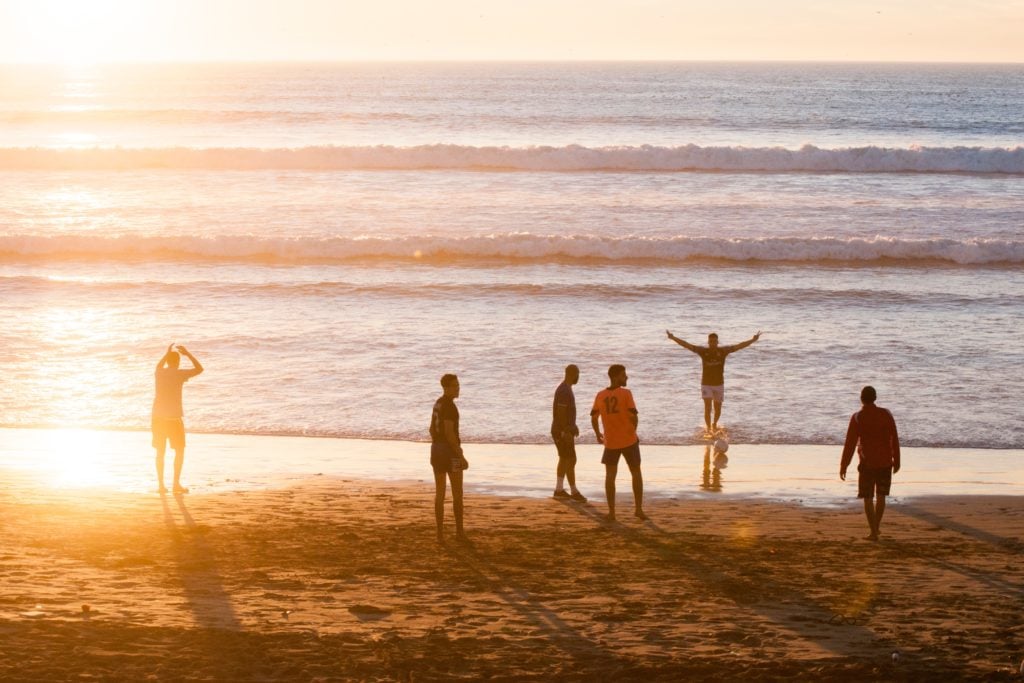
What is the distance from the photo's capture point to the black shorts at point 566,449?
40.1 ft

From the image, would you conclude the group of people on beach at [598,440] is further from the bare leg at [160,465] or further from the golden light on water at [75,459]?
the golden light on water at [75,459]

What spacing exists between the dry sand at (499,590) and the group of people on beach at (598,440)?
0.33 m

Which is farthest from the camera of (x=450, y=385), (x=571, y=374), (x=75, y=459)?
(x=75, y=459)

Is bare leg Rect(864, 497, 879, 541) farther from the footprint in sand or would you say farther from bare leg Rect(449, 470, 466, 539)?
the footprint in sand

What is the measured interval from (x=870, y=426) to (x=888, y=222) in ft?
83.3

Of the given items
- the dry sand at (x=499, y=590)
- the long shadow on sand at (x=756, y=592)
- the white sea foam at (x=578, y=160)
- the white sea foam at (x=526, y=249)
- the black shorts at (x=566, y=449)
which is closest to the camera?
the dry sand at (x=499, y=590)

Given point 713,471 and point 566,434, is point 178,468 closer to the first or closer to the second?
point 566,434

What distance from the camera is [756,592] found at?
9.34m

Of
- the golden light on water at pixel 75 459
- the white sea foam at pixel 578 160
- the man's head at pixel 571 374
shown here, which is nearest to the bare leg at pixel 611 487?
the man's head at pixel 571 374

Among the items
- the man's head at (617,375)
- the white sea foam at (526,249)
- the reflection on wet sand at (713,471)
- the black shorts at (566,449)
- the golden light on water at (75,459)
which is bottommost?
the reflection on wet sand at (713,471)

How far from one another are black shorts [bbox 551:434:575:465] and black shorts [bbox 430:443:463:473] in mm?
1782

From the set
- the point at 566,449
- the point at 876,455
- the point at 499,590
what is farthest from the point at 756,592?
the point at 566,449

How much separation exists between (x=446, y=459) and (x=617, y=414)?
6.01 ft

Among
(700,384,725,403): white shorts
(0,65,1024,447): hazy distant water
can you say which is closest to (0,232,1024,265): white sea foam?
(0,65,1024,447): hazy distant water
